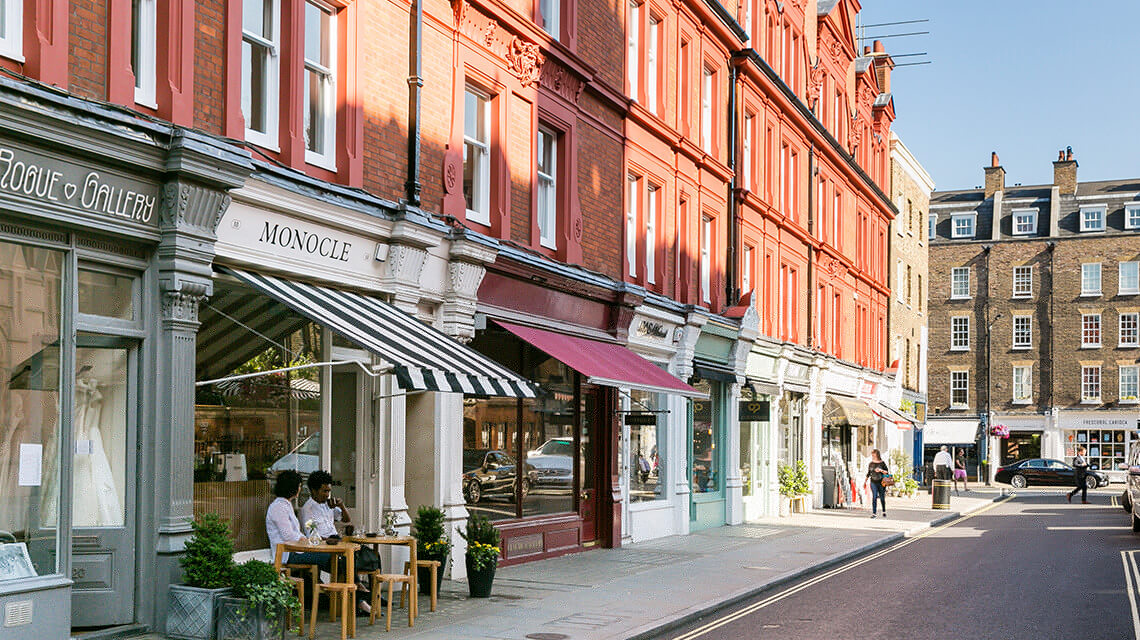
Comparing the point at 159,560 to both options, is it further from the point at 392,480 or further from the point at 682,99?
the point at 682,99

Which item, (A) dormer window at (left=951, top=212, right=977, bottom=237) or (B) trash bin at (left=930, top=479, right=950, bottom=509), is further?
(A) dormer window at (left=951, top=212, right=977, bottom=237)

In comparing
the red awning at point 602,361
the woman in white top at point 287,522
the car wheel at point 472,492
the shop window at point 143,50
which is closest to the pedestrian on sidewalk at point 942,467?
the red awning at point 602,361

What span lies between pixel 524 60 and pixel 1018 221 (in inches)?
2350

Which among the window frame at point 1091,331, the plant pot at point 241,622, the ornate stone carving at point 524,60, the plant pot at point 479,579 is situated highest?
the ornate stone carving at point 524,60

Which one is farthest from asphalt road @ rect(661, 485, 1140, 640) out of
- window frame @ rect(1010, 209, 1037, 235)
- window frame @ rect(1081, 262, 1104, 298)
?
window frame @ rect(1010, 209, 1037, 235)

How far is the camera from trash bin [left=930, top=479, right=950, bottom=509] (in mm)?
35656

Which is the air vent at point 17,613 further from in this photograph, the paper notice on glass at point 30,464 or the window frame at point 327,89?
the window frame at point 327,89

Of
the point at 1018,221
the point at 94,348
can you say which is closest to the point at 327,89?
the point at 94,348

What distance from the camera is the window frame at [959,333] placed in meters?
70.8

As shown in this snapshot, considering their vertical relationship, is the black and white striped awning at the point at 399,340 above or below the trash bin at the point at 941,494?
above

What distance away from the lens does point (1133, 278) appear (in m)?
67.6

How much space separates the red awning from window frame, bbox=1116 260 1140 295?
2149 inches

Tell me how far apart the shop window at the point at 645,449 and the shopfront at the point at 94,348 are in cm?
1178

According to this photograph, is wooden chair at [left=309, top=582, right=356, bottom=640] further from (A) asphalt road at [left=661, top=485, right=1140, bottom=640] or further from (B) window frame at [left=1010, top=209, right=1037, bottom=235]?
(B) window frame at [left=1010, top=209, right=1037, bottom=235]
